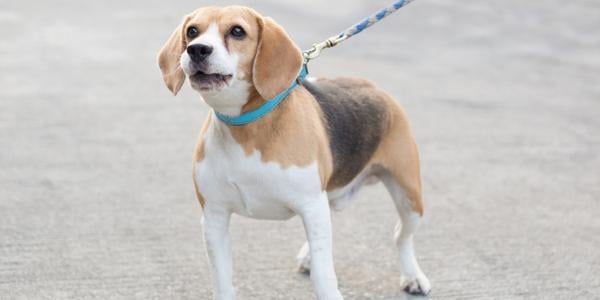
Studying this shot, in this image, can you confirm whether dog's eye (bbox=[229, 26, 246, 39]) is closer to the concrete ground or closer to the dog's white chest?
the dog's white chest

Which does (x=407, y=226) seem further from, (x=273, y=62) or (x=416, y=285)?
(x=273, y=62)

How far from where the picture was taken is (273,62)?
430 centimetres

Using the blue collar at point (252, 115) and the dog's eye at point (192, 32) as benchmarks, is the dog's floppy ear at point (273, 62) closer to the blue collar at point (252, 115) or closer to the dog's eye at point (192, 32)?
the blue collar at point (252, 115)

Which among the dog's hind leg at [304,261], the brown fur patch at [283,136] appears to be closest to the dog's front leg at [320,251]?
the brown fur patch at [283,136]

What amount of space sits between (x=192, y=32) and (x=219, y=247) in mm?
993

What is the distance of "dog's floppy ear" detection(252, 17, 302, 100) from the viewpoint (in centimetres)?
429

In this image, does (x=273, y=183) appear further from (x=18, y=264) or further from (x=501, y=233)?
(x=501, y=233)

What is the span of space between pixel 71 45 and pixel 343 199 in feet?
23.9

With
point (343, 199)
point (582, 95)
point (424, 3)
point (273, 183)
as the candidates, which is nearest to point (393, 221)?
point (343, 199)

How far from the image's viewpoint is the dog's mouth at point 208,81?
4.16 m

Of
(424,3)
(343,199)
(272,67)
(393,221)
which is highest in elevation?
(272,67)

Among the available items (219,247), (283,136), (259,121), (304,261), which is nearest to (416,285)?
(304,261)

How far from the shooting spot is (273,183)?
4.48m

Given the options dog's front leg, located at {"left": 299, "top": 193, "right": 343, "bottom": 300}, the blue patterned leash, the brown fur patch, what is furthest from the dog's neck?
the blue patterned leash
